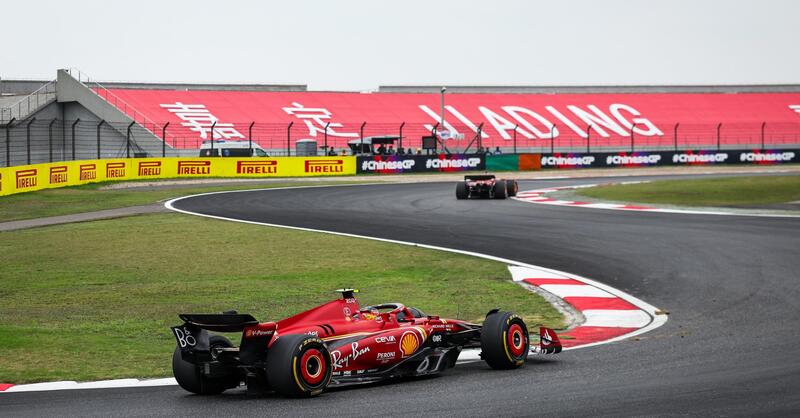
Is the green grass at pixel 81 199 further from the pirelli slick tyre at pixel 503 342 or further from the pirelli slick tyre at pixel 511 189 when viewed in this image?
the pirelli slick tyre at pixel 503 342

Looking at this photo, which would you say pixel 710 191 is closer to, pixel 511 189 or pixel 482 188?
pixel 511 189

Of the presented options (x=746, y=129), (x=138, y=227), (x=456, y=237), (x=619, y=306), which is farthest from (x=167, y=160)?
(x=746, y=129)

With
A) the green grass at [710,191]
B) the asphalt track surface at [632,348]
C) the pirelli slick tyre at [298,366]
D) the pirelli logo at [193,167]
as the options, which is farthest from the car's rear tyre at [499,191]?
the pirelli slick tyre at [298,366]

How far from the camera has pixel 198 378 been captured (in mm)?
7785

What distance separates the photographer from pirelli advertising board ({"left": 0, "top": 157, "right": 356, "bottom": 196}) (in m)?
34.6

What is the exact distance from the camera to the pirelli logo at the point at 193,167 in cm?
4556

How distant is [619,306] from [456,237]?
825cm

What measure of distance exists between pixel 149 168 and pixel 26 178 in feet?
33.2

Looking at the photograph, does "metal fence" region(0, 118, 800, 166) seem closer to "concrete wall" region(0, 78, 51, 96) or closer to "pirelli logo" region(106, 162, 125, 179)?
"pirelli logo" region(106, 162, 125, 179)

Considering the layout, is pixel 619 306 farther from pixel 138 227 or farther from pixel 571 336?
pixel 138 227

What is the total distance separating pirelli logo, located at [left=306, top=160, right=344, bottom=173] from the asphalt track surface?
83.6ft

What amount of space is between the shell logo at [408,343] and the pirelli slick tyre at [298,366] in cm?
86

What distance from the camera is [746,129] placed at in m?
75.8

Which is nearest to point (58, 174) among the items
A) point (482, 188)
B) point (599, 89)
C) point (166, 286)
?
point (482, 188)
